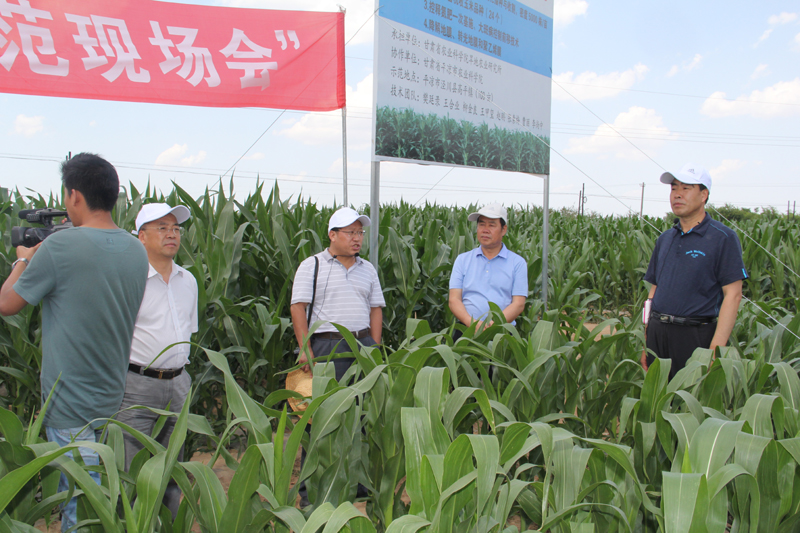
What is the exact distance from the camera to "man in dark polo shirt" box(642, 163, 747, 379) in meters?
2.56

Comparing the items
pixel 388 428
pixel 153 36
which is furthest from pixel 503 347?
pixel 153 36

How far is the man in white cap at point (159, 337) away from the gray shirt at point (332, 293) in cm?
64

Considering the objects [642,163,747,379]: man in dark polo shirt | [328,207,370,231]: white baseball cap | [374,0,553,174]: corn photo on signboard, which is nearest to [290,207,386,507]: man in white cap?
[328,207,370,231]: white baseball cap

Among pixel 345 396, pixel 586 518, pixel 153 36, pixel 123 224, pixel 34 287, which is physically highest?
pixel 153 36

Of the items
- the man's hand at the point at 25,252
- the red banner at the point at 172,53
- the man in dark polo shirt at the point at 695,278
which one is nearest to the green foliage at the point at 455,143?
the red banner at the point at 172,53

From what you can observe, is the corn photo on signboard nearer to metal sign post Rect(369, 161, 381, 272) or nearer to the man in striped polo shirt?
metal sign post Rect(369, 161, 381, 272)

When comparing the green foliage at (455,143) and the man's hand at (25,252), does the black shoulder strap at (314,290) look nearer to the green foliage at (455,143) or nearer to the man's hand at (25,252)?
the green foliage at (455,143)

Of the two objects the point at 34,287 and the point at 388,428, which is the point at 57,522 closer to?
the point at 34,287

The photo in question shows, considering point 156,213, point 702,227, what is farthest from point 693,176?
point 156,213

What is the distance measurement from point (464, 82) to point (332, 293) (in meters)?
1.93

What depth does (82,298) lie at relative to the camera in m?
1.69

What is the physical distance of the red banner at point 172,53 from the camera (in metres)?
→ 3.36

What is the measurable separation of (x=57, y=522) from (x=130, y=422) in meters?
0.92

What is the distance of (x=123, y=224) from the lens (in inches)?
139
